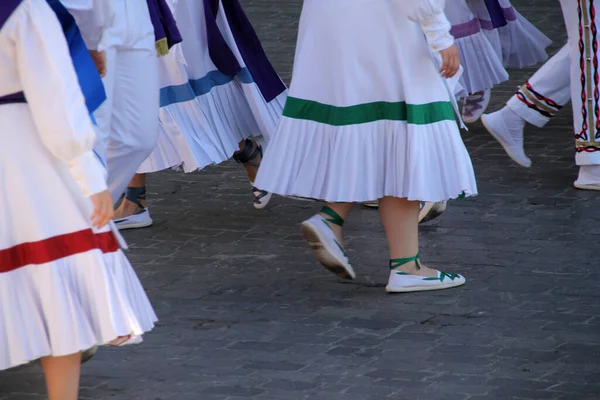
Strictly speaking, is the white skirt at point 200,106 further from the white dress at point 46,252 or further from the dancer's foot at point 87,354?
the white dress at point 46,252

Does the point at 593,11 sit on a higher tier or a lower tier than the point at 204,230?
higher

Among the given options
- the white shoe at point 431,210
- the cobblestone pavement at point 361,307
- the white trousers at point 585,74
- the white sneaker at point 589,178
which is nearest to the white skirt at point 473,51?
the cobblestone pavement at point 361,307

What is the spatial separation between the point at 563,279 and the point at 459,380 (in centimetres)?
128

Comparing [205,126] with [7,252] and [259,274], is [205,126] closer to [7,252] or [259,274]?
[259,274]

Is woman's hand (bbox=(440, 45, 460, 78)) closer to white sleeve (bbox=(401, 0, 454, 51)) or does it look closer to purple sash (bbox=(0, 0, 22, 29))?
white sleeve (bbox=(401, 0, 454, 51))

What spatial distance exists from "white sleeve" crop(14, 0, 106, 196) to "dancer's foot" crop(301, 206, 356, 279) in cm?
178

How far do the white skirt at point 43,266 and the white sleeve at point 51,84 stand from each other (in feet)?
0.43

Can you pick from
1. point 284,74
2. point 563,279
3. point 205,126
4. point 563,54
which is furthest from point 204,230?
point 284,74

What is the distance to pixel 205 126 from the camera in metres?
6.38

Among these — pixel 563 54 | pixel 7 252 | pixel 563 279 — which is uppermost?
pixel 7 252

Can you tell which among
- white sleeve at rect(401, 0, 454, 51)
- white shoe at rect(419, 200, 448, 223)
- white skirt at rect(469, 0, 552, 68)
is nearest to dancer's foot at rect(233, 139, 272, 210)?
white shoe at rect(419, 200, 448, 223)

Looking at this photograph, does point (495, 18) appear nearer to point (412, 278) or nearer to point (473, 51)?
point (473, 51)

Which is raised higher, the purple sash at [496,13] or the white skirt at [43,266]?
the white skirt at [43,266]

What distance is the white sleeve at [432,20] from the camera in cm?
474
